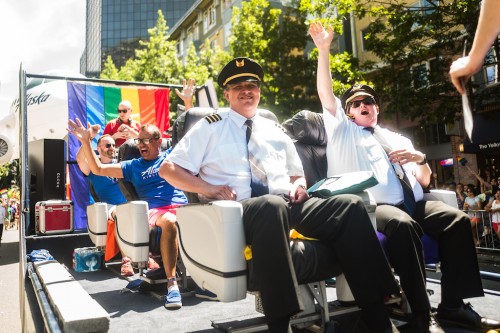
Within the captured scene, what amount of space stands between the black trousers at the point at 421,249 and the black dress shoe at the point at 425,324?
4 cm

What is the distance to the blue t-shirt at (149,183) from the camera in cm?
409

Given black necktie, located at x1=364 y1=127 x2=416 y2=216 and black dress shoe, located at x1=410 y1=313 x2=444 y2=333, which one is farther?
black necktie, located at x1=364 y1=127 x2=416 y2=216

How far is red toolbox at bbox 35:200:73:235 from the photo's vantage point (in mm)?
4836

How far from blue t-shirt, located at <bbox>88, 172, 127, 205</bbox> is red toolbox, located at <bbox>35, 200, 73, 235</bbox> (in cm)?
40

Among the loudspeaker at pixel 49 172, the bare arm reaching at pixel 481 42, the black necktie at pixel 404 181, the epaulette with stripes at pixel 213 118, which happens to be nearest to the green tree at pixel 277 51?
the loudspeaker at pixel 49 172

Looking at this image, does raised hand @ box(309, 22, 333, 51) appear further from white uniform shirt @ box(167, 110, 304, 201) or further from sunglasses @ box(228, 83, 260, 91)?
white uniform shirt @ box(167, 110, 304, 201)

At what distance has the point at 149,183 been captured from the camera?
4.10 metres

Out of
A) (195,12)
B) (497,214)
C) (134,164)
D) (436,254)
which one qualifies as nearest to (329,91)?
(436,254)

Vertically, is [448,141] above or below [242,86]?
above

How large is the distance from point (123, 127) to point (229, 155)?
3355 mm

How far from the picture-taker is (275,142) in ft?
9.73

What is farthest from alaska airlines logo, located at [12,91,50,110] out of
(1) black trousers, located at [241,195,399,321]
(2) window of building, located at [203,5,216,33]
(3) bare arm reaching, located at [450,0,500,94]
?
(2) window of building, located at [203,5,216,33]

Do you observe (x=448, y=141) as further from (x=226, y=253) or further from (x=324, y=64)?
(x=226, y=253)

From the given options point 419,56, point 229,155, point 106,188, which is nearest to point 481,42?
point 229,155
